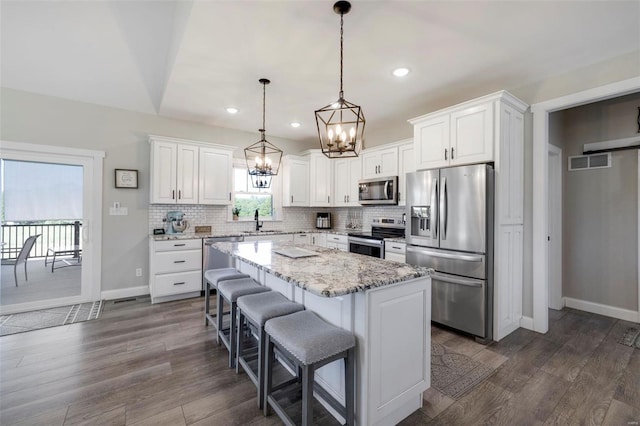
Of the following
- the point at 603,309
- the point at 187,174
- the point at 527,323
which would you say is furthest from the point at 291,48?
the point at 603,309

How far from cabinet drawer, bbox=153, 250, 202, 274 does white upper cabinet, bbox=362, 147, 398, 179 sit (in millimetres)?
2929

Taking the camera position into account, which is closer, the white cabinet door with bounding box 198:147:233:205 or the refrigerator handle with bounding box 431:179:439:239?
the refrigerator handle with bounding box 431:179:439:239

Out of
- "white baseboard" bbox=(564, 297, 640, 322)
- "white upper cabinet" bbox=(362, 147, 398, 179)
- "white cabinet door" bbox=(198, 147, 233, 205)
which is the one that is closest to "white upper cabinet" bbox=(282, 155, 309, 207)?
"white cabinet door" bbox=(198, 147, 233, 205)

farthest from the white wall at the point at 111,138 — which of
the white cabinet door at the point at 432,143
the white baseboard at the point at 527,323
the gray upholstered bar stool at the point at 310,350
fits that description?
the white baseboard at the point at 527,323

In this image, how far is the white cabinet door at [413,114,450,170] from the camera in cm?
320

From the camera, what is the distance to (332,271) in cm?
182

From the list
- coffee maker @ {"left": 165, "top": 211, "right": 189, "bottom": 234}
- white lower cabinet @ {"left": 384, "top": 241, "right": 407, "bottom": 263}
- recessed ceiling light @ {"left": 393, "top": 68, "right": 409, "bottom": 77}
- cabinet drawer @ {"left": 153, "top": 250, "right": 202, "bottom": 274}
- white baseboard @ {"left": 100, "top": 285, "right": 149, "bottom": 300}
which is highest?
recessed ceiling light @ {"left": 393, "top": 68, "right": 409, "bottom": 77}

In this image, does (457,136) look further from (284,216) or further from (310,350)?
(284,216)

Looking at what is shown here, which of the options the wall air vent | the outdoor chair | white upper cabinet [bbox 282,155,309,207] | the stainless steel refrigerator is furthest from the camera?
white upper cabinet [bbox 282,155,309,207]

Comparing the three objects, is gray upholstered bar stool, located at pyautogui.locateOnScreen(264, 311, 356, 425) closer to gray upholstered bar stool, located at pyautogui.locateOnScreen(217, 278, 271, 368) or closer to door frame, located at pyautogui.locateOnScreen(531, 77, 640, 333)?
gray upholstered bar stool, located at pyautogui.locateOnScreen(217, 278, 271, 368)

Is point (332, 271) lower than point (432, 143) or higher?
lower

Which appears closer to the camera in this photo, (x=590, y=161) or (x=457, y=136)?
(x=457, y=136)

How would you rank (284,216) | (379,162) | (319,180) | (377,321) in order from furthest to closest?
(284,216), (319,180), (379,162), (377,321)

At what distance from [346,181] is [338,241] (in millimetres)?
1153
